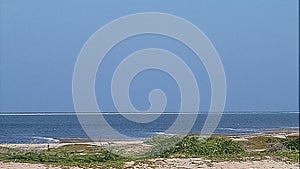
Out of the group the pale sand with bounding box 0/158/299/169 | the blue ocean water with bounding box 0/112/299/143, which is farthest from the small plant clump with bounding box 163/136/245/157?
the blue ocean water with bounding box 0/112/299/143

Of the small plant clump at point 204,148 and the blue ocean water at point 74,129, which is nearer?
the small plant clump at point 204,148

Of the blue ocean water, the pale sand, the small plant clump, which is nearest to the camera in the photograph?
the pale sand

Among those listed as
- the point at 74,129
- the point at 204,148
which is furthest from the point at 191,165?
the point at 74,129

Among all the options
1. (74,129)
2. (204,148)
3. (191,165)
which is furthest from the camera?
(74,129)

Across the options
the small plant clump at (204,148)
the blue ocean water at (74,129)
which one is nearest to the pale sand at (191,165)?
the small plant clump at (204,148)

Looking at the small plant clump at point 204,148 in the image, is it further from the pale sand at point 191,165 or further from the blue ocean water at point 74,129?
the blue ocean water at point 74,129

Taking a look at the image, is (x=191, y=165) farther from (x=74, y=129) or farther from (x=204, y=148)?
(x=74, y=129)

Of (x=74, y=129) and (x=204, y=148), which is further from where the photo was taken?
(x=74, y=129)

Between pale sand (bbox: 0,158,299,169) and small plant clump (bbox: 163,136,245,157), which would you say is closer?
pale sand (bbox: 0,158,299,169)

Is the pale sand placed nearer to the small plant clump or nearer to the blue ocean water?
the small plant clump

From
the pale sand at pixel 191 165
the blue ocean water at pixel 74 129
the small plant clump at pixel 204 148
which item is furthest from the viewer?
the blue ocean water at pixel 74 129

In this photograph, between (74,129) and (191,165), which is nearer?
(191,165)

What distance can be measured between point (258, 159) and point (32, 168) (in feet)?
25.3

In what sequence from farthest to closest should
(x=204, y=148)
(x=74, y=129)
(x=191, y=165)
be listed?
(x=74, y=129) → (x=204, y=148) → (x=191, y=165)
